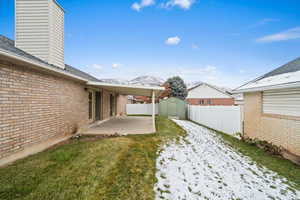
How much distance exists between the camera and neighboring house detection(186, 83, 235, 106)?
90.1ft

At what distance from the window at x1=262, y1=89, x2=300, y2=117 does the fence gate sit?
10007 millimetres

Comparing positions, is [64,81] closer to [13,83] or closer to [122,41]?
[13,83]

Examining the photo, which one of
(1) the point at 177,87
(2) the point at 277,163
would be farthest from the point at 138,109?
(2) the point at 277,163

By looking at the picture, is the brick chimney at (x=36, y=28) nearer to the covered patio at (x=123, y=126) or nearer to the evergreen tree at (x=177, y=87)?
the covered patio at (x=123, y=126)

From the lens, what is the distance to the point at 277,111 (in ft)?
18.6

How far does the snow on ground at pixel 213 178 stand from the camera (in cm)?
288

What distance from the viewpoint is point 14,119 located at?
341cm

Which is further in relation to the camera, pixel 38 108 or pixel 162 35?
pixel 162 35

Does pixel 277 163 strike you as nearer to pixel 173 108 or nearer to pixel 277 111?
pixel 277 111

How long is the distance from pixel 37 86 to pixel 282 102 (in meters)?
8.78

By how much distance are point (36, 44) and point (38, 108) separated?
3.28 m

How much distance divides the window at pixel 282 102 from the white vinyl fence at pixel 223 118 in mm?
2124

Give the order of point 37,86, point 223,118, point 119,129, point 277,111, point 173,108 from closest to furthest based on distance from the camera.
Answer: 1. point 37,86
2. point 277,111
3. point 119,129
4. point 223,118
5. point 173,108

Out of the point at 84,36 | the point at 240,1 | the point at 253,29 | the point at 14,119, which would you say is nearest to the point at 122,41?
the point at 84,36
